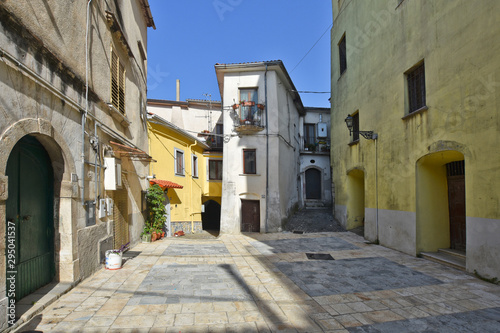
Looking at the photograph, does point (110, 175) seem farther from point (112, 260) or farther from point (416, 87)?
point (416, 87)

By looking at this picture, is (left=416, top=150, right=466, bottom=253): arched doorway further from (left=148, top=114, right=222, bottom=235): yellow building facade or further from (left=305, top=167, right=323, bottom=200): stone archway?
(left=305, top=167, right=323, bottom=200): stone archway

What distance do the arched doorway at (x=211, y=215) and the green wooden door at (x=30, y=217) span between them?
15689mm

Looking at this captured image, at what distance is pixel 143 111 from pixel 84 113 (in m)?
5.79

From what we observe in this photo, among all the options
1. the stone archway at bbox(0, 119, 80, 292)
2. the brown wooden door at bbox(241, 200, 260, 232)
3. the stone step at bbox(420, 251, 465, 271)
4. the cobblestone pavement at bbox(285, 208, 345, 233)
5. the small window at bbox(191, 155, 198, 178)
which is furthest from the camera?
the small window at bbox(191, 155, 198, 178)

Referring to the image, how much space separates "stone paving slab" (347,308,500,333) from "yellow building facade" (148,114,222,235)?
10.4m

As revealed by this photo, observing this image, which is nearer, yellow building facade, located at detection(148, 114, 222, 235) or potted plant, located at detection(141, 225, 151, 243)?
potted plant, located at detection(141, 225, 151, 243)

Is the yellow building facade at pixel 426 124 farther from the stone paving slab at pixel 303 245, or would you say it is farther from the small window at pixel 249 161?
the small window at pixel 249 161

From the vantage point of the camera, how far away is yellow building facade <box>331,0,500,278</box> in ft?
19.0

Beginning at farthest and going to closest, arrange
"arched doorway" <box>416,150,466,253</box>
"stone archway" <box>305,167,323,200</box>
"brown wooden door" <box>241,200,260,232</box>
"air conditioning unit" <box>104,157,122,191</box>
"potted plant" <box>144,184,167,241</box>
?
"stone archway" <box>305,167,323,200</box> < "brown wooden door" <box>241,200,260,232</box> < "potted plant" <box>144,184,167,241</box> < "arched doorway" <box>416,150,466,253</box> < "air conditioning unit" <box>104,157,122,191</box>

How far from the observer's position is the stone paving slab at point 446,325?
3.83 m

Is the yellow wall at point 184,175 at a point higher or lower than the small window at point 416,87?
lower

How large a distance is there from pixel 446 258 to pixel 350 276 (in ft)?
10.1

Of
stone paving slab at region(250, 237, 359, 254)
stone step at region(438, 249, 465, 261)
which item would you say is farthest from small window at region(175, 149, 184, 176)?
stone step at region(438, 249, 465, 261)

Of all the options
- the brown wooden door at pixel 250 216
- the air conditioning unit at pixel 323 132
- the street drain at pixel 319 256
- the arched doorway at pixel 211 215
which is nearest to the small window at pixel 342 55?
the air conditioning unit at pixel 323 132
